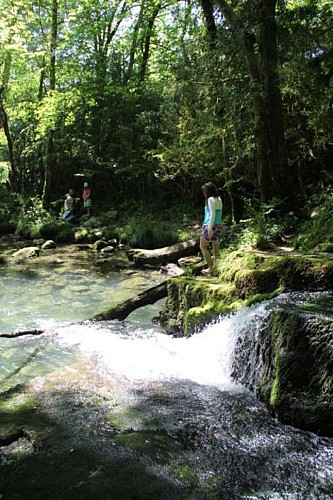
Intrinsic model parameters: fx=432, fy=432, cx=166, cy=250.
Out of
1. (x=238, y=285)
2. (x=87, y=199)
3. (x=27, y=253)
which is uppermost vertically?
(x=87, y=199)

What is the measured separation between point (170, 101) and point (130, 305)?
1012 centimetres

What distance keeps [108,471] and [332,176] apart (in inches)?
459

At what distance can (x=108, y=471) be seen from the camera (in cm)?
379

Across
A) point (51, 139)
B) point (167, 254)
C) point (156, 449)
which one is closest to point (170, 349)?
point (156, 449)

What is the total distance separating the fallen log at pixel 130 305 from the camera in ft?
26.5

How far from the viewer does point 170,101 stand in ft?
52.6

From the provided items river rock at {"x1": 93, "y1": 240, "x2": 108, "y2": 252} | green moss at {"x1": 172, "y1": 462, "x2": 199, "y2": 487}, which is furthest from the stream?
river rock at {"x1": 93, "y1": 240, "x2": 108, "y2": 252}

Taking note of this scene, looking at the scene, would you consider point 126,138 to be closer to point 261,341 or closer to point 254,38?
point 254,38

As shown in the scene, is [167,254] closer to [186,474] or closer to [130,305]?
[130,305]

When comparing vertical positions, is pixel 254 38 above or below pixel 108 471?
above

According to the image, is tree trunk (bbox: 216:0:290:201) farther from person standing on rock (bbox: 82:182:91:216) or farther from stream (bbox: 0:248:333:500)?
person standing on rock (bbox: 82:182:91:216)

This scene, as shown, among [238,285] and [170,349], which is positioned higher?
[238,285]

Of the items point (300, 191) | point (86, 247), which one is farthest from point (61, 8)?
point (300, 191)

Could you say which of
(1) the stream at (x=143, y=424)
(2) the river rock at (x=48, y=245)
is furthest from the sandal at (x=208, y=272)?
(2) the river rock at (x=48, y=245)
